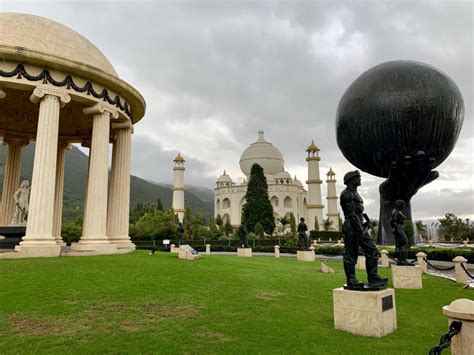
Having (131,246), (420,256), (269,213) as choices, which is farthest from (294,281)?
(269,213)

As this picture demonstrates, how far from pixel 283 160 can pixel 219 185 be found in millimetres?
15963

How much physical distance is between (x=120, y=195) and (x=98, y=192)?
2.46m

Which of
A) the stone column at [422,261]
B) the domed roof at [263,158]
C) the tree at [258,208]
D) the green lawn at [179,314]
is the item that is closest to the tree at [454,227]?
the tree at [258,208]

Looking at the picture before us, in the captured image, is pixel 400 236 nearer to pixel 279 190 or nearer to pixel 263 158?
pixel 279 190

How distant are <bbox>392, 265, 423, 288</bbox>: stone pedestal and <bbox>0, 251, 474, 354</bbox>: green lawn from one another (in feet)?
1.97

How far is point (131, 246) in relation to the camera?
18766 millimetres

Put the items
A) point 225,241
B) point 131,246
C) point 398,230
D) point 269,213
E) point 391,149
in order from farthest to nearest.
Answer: point 269,213, point 225,241, point 391,149, point 131,246, point 398,230

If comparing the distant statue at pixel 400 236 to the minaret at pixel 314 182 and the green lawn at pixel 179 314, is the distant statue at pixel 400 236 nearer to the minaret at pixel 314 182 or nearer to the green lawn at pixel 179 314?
the green lawn at pixel 179 314

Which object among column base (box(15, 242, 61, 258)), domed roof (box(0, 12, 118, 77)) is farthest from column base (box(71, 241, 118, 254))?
domed roof (box(0, 12, 118, 77))

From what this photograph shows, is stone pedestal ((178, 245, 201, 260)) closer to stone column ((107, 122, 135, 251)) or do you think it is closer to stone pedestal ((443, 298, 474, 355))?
stone column ((107, 122, 135, 251))

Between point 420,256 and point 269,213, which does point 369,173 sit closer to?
point 420,256

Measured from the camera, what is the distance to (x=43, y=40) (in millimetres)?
16078

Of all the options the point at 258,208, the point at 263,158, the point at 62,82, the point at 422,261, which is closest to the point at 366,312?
the point at 422,261

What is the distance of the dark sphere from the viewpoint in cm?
2542
